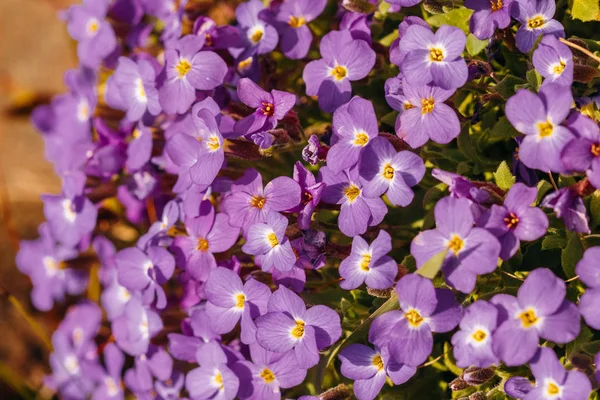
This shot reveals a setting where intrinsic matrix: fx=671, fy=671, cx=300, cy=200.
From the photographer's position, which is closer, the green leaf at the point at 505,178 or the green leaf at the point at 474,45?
the green leaf at the point at 505,178

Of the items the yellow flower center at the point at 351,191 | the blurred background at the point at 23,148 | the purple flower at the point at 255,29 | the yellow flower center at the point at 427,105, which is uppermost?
the yellow flower center at the point at 427,105

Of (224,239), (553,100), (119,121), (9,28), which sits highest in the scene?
(553,100)

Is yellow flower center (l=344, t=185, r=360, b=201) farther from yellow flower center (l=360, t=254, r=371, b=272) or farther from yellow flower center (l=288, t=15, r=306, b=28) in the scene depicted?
yellow flower center (l=288, t=15, r=306, b=28)

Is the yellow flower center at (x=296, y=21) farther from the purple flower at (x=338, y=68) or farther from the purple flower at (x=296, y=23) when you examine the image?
the purple flower at (x=338, y=68)

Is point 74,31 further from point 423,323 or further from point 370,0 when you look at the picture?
point 423,323

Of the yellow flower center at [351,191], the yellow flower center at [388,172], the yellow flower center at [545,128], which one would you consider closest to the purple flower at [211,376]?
the yellow flower center at [351,191]

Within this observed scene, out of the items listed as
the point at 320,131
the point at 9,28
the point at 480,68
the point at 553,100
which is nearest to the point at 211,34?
the point at 320,131

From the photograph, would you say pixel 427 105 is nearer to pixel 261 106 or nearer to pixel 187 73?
pixel 261 106

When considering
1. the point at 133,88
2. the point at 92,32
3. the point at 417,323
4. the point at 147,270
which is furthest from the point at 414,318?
the point at 92,32
